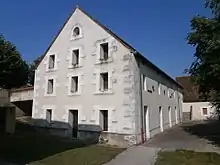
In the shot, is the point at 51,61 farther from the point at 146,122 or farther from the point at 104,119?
the point at 146,122

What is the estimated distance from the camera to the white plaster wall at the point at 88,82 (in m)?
17.6

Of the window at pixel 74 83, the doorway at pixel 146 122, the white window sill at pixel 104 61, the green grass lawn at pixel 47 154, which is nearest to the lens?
the green grass lawn at pixel 47 154

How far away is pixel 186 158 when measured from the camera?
12.6 meters

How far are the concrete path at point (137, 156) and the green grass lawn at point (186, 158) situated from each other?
470 millimetres

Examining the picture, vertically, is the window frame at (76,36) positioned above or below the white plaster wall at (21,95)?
above

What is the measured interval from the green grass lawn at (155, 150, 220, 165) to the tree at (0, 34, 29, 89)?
26.2 meters

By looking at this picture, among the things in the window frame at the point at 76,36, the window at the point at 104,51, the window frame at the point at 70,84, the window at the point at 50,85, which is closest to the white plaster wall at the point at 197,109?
the window at the point at 104,51

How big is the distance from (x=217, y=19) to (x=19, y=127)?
20.5 meters

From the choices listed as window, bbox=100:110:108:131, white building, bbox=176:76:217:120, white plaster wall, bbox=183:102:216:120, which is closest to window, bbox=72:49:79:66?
window, bbox=100:110:108:131

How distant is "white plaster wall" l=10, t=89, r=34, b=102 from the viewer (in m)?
25.7

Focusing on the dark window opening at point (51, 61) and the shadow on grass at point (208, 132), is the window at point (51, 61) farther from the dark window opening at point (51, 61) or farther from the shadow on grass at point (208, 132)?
the shadow on grass at point (208, 132)

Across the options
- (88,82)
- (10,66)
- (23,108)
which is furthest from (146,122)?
(10,66)

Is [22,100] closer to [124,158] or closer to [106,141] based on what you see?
[106,141]

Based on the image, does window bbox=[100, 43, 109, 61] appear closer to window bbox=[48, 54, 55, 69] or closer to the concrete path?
window bbox=[48, 54, 55, 69]
